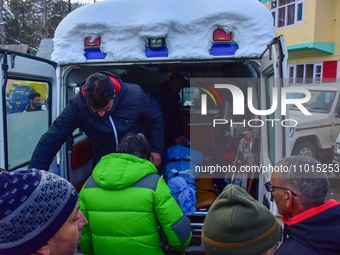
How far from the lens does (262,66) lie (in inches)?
106

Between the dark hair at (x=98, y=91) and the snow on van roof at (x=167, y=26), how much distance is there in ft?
1.22

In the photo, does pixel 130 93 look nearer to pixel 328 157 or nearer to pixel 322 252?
pixel 322 252

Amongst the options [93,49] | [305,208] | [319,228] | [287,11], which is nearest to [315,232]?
[319,228]

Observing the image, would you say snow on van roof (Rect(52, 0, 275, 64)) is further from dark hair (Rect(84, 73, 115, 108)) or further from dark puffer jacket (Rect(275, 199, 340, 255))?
dark puffer jacket (Rect(275, 199, 340, 255))

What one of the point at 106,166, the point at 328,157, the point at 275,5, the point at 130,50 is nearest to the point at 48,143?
the point at 106,166

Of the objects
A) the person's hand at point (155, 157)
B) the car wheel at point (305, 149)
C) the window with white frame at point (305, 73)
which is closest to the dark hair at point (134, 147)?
the person's hand at point (155, 157)

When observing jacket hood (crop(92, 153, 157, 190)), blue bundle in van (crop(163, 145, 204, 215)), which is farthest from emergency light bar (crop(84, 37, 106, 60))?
blue bundle in van (crop(163, 145, 204, 215))

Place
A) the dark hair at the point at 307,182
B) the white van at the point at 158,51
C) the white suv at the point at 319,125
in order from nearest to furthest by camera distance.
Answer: the dark hair at the point at 307,182 < the white van at the point at 158,51 < the white suv at the point at 319,125

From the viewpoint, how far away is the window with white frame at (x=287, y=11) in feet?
50.5

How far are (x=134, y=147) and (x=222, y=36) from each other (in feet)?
4.42

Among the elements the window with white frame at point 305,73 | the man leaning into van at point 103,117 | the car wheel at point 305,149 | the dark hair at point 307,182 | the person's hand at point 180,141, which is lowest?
the car wheel at point 305,149

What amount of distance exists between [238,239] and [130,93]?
6.61 ft

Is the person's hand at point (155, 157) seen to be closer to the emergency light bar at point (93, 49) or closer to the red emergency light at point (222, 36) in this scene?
the emergency light bar at point (93, 49)

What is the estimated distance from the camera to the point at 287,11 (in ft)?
52.7
